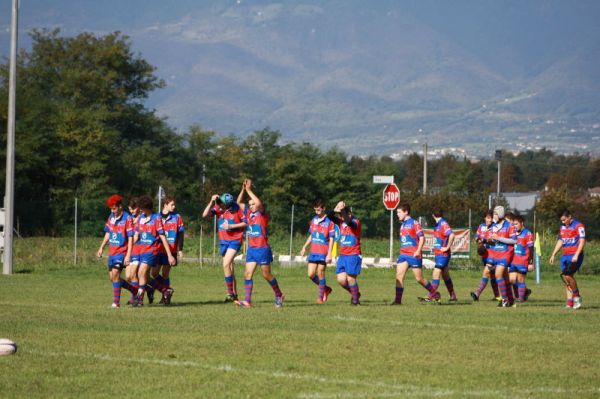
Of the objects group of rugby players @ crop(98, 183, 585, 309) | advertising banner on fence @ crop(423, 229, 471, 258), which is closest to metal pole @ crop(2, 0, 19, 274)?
group of rugby players @ crop(98, 183, 585, 309)

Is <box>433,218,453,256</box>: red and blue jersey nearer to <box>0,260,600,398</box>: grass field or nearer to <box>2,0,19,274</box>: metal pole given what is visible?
<box>0,260,600,398</box>: grass field

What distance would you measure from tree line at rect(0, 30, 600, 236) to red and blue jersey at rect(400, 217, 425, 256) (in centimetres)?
2792

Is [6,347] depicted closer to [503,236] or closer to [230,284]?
[230,284]

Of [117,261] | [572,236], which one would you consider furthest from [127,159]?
[572,236]

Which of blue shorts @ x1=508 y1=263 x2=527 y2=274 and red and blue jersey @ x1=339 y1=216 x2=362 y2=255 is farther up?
red and blue jersey @ x1=339 y1=216 x2=362 y2=255

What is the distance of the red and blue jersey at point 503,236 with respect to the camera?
23.0 m

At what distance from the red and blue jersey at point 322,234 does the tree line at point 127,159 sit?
2717cm

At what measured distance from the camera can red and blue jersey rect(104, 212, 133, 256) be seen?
68.1 feet

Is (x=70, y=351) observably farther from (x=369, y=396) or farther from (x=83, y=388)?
(x=369, y=396)

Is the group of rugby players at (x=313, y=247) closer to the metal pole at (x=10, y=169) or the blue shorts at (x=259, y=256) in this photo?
the blue shorts at (x=259, y=256)

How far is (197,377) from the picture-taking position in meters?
11.5

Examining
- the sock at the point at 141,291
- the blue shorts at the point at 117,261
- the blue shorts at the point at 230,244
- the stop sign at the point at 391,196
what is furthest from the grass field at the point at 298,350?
the stop sign at the point at 391,196

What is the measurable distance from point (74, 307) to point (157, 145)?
2538 inches

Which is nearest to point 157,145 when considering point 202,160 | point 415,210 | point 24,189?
point 202,160
